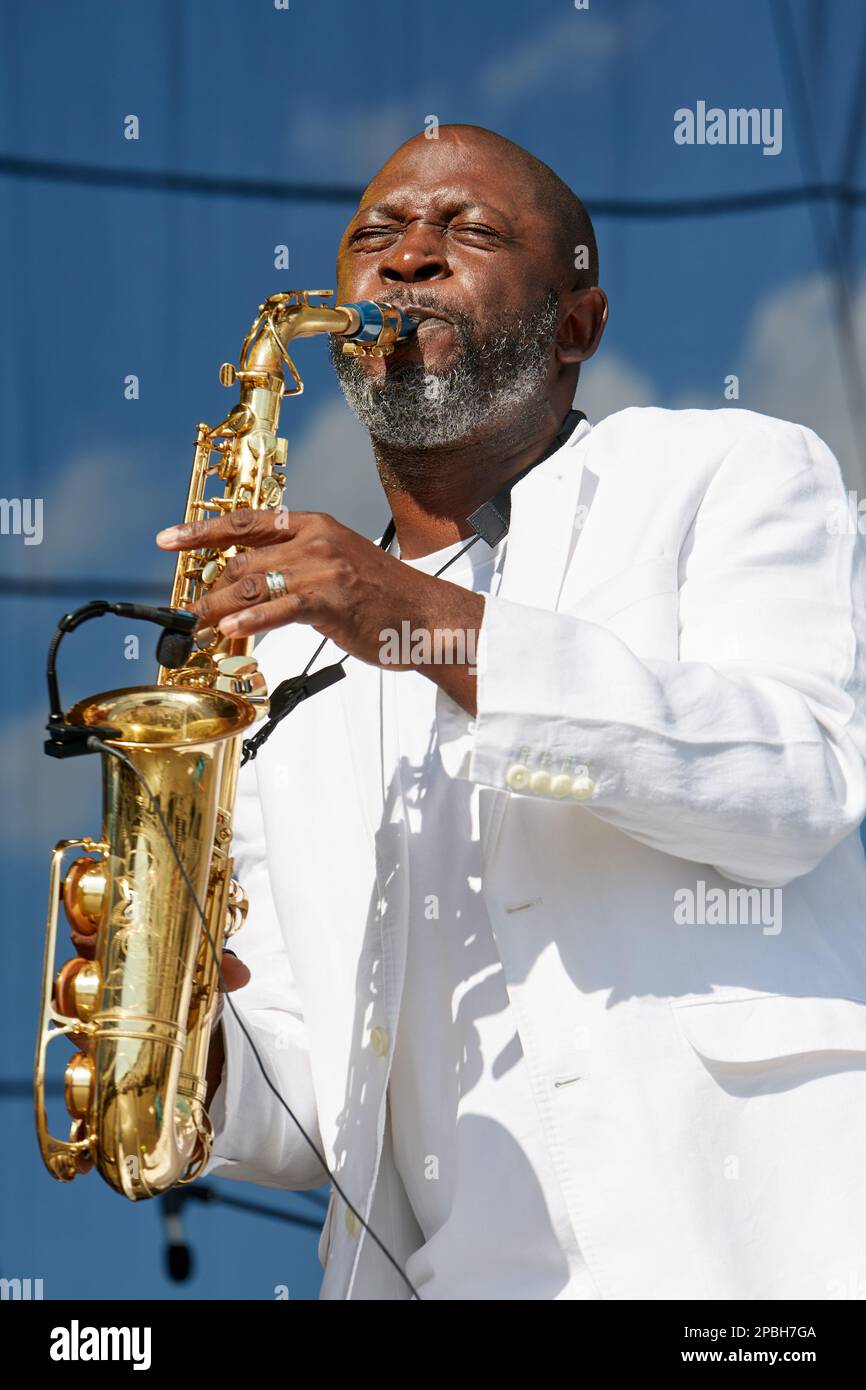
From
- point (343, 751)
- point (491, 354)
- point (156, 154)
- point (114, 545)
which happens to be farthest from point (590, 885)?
point (156, 154)

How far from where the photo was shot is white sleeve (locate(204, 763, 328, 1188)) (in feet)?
8.64

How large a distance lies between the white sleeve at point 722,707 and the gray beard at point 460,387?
0.63 meters

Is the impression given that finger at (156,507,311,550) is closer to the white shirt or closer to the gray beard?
the white shirt

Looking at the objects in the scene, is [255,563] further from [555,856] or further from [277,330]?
[277,330]

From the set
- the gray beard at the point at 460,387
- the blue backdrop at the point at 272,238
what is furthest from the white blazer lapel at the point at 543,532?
the blue backdrop at the point at 272,238

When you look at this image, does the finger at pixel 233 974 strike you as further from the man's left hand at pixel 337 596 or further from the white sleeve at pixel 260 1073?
the man's left hand at pixel 337 596

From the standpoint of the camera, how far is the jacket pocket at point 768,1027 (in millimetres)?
2225

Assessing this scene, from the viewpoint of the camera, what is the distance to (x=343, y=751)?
108 inches

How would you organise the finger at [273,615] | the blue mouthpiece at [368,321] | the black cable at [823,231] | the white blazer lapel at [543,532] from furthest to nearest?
1. the black cable at [823,231]
2. the blue mouthpiece at [368,321]
3. the white blazer lapel at [543,532]
4. the finger at [273,615]

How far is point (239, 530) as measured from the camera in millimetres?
2176

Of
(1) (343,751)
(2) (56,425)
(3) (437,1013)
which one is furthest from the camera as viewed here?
(2) (56,425)

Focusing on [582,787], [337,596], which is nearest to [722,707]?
[582,787]

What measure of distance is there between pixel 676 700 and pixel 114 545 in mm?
2240
